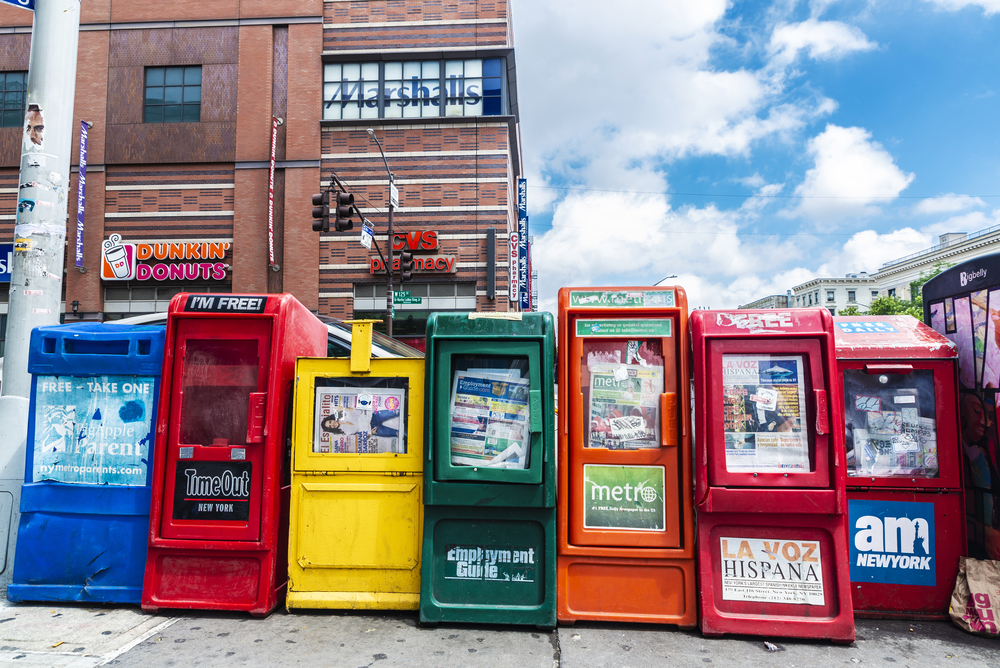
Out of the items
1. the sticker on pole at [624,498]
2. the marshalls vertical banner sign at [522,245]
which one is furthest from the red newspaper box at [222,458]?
the marshalls vertical banner sign at [522,245]

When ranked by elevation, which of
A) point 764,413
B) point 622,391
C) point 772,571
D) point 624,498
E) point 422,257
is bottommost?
point 772,571

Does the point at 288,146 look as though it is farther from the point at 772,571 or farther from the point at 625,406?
the point at 772,571

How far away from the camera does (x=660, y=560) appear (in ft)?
12.3

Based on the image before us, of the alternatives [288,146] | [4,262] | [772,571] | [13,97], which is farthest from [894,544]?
[13,97]

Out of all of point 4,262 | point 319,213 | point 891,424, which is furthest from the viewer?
point 4,262

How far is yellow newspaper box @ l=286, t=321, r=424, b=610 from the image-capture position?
3.92m

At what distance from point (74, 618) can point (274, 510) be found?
1.44 m

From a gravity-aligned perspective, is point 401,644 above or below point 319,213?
below

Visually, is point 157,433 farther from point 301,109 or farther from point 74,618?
point 301,109

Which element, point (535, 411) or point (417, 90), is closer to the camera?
point (535, 411)

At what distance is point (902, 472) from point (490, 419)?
2870 mm

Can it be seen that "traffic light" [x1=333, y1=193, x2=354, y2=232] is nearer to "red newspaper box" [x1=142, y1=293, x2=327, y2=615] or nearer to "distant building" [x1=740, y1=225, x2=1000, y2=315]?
"red newspaper box" [x1=142, y1=293, x2=327, y2=615]

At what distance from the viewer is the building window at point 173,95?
2017 cm

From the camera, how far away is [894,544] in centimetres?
396
